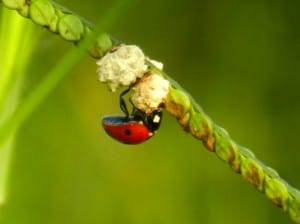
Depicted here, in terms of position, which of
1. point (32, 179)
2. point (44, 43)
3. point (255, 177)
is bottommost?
point (255, 177)

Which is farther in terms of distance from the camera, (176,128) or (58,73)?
(176,128)

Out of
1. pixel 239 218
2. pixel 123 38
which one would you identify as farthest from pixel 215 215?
pixel 123 38

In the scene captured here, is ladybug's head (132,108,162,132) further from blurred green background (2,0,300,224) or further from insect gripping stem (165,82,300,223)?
blurred green background (2,0,300,224)

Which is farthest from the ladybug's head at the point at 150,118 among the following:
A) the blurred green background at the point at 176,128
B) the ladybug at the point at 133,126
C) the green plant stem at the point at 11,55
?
the blurred green background at the point at 176,128

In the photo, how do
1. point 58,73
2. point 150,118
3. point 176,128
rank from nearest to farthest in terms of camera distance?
point 58,73
point 150,118
point 176,128

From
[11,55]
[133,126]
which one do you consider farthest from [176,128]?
[11,55]

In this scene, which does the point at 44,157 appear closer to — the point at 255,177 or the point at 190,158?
the point at 190,158

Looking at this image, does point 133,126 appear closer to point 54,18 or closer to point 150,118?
point 150,118
